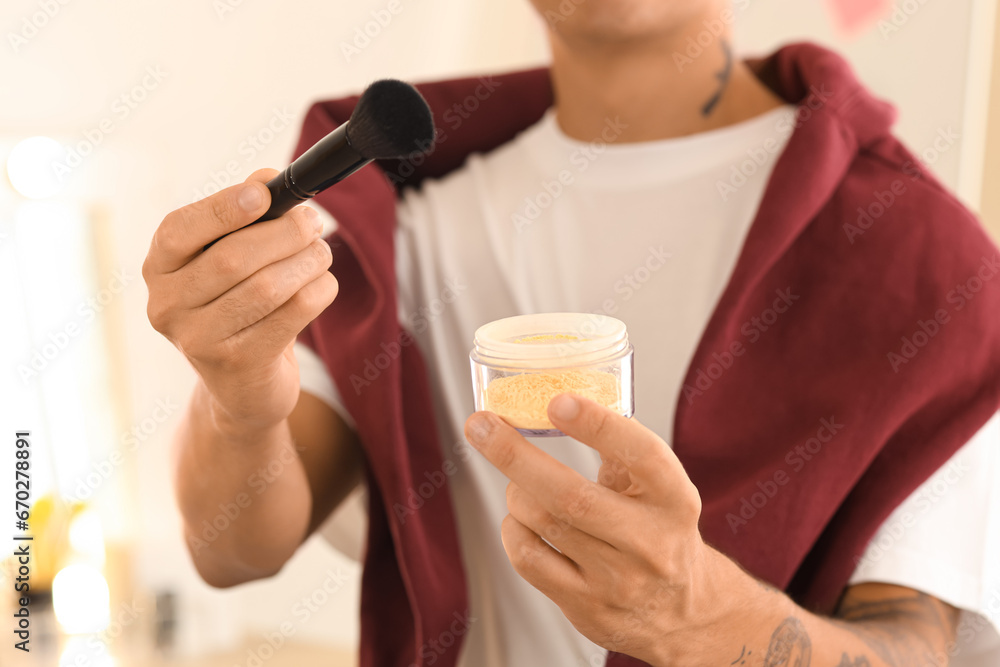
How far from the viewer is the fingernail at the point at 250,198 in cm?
42

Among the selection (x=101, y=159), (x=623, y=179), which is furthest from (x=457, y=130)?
(x=101, y=159)

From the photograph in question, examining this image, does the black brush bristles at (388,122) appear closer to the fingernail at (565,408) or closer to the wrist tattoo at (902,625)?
the fingernail at (565,408)

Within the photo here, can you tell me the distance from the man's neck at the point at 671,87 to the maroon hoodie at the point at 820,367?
74mm

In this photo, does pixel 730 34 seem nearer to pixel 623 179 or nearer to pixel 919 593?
pixel 623 179

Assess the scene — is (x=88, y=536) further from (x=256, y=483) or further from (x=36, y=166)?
(x=256, y=483)

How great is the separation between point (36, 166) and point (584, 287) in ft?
2.94

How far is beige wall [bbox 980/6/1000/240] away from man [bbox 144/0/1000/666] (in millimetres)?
→ 441

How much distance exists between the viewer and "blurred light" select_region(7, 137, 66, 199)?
1.14 meters

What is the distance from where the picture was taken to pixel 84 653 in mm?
1287

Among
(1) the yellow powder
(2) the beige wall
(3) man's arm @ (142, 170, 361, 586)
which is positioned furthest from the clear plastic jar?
(2) the beige wall

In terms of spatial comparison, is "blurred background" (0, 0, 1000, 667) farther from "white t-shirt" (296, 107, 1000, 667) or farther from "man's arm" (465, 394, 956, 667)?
"man's arm" (465, 394, 956, 667)

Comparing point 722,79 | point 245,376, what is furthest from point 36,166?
point 722,79

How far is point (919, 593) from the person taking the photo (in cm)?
62

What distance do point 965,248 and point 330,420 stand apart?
1.92ft
